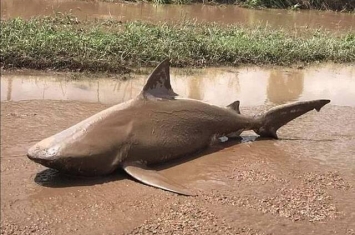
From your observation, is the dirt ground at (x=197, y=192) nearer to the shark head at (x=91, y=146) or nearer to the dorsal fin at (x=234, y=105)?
the shark head at (x=91, y=146)

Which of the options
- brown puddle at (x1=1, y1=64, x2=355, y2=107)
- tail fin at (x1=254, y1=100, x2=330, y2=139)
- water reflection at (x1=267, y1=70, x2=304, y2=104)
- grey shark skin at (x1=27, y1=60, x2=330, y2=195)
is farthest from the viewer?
water reflection at (x1=267, y1=70, x2=304, y2=104)

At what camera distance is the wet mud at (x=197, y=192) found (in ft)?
15.8

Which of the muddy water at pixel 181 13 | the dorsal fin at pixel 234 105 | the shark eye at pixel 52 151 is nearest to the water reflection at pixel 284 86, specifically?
the dorsal fin at pixel 234 105

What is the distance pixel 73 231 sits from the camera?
4609 mm

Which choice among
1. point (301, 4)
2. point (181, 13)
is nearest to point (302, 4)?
point (301, 4)

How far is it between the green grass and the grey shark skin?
340 cm

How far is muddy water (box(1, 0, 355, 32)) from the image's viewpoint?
15.1 meters

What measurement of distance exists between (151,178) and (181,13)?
1267 cm

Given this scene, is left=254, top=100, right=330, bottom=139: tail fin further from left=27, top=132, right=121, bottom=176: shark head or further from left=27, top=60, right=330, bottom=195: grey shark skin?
left=27, top=132, right=121, bottom=176: shark head

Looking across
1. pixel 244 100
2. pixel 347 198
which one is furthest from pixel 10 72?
pixel 347 198

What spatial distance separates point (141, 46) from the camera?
10.5 metres

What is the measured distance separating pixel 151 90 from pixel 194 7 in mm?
14210

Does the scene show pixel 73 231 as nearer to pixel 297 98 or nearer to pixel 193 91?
pixel 193 91

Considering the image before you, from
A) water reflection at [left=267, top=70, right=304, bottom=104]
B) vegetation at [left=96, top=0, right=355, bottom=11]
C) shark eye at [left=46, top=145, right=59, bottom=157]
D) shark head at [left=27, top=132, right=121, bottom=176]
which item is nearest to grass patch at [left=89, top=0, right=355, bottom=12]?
vegetation at [left=96, top=0, right=355, bottom=11]
